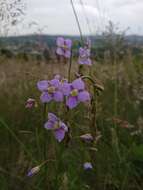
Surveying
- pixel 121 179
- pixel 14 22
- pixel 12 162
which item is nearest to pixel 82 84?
pixel 121 179

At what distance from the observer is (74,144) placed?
204 cm

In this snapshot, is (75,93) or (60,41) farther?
(60,41)

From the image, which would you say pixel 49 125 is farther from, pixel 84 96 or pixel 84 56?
pixel 84 56

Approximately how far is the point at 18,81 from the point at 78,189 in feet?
6.80

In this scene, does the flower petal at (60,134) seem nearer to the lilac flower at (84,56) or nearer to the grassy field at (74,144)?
the grassy field at (74,144)

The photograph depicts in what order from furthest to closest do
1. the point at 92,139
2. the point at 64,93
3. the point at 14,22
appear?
the point at 14,22 < the point at 92,139 < the point at 64,93

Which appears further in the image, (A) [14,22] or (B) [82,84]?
(A) [14,22]

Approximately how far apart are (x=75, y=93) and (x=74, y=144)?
905mm

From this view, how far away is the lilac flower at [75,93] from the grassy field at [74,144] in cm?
7

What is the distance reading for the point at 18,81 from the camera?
3.54 meters

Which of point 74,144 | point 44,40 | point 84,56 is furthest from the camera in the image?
point 44,40

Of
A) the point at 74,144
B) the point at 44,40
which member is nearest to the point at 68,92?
the point at 74,144

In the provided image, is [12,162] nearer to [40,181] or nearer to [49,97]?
[40,181]

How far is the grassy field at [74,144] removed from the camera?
1.56m
